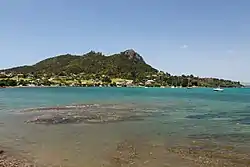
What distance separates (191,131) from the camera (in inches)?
1486

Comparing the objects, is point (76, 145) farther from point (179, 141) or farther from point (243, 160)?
point (243, 160)

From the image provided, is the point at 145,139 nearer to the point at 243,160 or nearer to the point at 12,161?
the point at 243,160

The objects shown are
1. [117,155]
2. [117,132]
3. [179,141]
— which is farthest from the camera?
[117,132]

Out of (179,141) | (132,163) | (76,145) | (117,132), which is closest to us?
(132,163)

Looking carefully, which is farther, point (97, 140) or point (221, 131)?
point (221, 131)

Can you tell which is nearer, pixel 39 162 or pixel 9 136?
pixel 39 162

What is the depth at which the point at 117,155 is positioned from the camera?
969 inches

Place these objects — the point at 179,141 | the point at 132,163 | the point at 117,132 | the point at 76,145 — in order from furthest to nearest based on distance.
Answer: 1. the point at 117,132
2. the point at 179,141
3. the point at 76,145
4. the point at 132,163

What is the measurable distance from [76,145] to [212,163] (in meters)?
11.9

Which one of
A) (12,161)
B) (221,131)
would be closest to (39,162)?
(12,161)

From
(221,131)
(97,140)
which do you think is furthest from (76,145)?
(221,131)

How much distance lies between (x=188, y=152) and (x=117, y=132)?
39.2ft

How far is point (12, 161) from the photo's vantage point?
22453mm

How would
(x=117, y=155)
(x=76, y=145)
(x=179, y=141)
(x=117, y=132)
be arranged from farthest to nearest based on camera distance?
(x=117, y=132) < (x=179, y=141) < (x=76, y=145) < (x=117, y=155)
